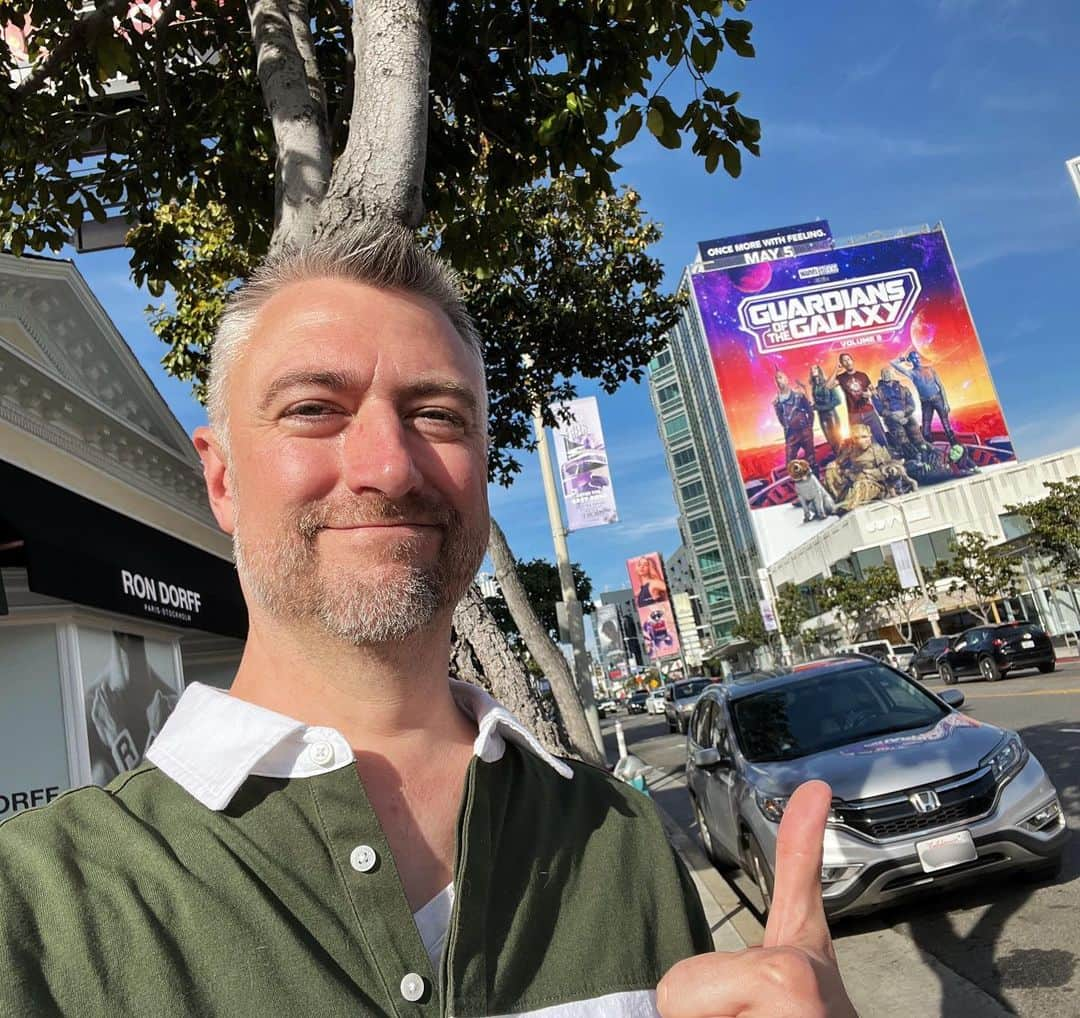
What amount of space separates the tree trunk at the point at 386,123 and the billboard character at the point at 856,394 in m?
74.0

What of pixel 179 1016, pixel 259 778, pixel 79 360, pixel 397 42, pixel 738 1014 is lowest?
pixel 738 1014

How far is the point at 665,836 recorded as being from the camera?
1614 mm

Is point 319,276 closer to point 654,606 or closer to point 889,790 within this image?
point 889,790

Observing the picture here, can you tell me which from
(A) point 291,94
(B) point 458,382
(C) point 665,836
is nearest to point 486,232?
(A) point 291,94

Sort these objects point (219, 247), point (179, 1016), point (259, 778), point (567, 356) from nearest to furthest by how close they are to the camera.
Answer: point (179, 1016)
point (259, 778)
point (219, 247)
point (567, 356)

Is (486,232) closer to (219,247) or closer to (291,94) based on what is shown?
(291,94)

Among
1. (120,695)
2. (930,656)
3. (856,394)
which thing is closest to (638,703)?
(856,394)

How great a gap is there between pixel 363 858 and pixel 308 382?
0.74 m

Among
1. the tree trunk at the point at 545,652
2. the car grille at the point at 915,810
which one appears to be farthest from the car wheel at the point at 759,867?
the tree trunk at the point at 545,652

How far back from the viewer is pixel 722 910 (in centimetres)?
729

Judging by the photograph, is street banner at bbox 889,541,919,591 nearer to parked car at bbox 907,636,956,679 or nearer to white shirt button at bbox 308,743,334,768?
parked car at bbox 907,636,956,679

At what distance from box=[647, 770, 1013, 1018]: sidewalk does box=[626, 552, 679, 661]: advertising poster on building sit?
5465cm

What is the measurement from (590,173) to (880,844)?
14.2 feet

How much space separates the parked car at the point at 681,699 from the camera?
95.5 feet
